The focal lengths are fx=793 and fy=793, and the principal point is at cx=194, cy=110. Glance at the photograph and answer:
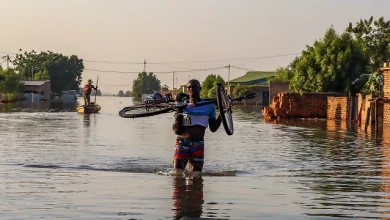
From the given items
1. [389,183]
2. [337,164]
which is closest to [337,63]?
[337,164]

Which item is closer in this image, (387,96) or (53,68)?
(387,96)

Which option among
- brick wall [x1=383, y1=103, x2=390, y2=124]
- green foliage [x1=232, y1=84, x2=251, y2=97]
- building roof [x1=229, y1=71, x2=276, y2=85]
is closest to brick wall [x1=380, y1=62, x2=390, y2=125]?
brick wall [x1=383, y1=103, x2=390, y2=124]

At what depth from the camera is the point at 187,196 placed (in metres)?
11.3

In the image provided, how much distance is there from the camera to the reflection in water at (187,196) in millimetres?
9695

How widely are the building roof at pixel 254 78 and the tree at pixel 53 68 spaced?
57959 millimetres

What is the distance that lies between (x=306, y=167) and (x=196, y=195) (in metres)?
6.36

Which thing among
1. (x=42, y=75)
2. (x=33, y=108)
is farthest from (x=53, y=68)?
(x=33, y=108)

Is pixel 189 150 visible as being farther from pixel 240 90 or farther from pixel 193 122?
pixel 240 90

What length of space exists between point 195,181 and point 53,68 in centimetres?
17602

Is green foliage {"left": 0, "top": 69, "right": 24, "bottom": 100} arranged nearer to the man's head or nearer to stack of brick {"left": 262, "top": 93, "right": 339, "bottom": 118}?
stack of brick {"left": 262, "top": 93, "right": 339, "bottom": 118}

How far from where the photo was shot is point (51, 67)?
184875 millimetres

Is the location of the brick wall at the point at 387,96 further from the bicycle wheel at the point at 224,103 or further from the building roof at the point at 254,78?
the building roof at the point at 254,78

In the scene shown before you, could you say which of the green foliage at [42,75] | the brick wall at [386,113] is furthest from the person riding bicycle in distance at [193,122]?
the green foliage at [42,75]

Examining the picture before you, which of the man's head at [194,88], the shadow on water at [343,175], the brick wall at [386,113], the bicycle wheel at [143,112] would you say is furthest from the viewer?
the brick wall at [386,113]
